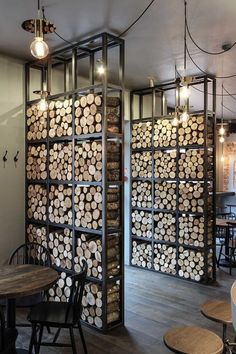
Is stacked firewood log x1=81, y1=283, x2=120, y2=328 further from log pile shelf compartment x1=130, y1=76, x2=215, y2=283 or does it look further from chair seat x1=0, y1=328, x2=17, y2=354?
log pile shelf compartment x1=130, y1=76, x2=215, y2=283

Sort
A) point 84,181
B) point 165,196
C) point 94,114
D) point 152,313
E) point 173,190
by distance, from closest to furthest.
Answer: point 94,114 < point 84,181 < point 152,313 < point 173,190 < point 165,196

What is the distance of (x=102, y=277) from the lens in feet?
11.5

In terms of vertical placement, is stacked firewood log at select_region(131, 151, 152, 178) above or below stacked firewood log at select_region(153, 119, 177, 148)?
below

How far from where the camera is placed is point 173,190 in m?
5.33

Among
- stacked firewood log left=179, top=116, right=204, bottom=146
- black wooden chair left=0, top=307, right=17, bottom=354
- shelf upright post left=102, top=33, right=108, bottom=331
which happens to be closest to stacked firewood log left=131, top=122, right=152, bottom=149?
stacked firewood log left=179, top=116, right=204, bottom=146

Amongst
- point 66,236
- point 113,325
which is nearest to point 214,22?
point 66,236

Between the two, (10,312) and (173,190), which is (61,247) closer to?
(10,312)

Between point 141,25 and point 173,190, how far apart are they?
2695mm

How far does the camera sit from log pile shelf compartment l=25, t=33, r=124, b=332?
3.54 metres

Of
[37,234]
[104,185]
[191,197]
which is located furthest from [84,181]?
[191,197]

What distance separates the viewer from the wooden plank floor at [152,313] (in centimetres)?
320

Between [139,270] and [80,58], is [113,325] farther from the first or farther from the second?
[80,58]

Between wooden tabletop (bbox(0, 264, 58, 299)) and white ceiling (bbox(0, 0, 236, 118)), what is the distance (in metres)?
2.37

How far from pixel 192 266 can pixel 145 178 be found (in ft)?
5.28
